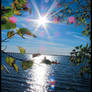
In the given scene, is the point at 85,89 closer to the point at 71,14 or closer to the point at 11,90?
the point at 11,90

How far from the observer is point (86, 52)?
104 inches

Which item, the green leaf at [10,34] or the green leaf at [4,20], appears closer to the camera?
the green leaf at [4,20]

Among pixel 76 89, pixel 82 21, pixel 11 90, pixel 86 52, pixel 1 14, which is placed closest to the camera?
pixel 1 14

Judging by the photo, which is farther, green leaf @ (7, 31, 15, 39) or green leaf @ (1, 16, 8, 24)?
green leaf @ (7, 31, 15, 39)

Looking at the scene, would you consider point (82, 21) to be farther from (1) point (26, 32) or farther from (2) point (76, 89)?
(2) point (76, 89)

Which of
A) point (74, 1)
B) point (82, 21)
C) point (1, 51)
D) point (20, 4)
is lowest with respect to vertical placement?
point (1, 51)

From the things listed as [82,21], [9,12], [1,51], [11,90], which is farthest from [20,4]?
[11,90]

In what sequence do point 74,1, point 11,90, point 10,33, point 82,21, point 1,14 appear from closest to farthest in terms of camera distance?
1. point 1,14
2. point 10,33
3. point 74,1
4. point 82,21
5. point 11,90

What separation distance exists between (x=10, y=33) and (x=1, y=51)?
0.20 metres

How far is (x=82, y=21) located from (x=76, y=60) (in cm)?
145

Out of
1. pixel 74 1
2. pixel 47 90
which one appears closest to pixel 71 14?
pixel 74 1

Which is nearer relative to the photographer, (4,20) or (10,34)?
(4,20)

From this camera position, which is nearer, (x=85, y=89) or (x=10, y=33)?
(x=10, y=33)

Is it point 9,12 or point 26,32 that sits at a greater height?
point 9,12
